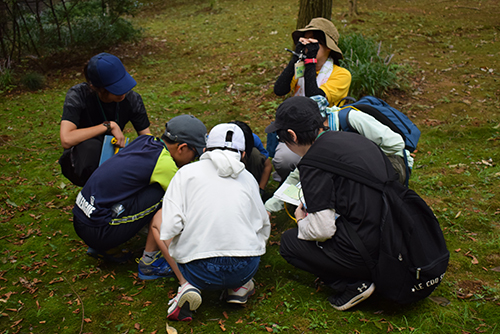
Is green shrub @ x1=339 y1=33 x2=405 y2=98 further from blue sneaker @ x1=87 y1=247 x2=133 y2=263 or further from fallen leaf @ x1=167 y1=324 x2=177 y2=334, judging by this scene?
fallen leaf @ x1=167 y1=324 x2=177 y2=334

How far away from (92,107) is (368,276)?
288 centimetres

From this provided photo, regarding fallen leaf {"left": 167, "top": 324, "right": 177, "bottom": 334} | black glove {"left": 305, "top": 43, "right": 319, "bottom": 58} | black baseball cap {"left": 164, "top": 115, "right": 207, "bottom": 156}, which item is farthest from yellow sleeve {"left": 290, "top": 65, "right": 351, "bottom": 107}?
fallen leaf {"left": 167, "top": 324, "right": 177, "bottom": 334}

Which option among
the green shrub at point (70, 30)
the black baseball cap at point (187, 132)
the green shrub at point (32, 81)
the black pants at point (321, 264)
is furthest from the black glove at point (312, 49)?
the green shrub at point (70, 30)

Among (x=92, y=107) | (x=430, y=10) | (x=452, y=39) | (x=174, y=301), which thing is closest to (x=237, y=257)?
(x=174, y=301)

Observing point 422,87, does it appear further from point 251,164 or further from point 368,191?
point 368,191

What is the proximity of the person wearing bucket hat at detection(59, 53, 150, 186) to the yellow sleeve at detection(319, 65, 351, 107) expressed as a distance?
1985 mm

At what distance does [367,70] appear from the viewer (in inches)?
227

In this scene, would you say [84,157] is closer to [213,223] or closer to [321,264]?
[213,223]

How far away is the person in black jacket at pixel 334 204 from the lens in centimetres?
233

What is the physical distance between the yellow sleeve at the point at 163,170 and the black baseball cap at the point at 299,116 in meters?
0.93

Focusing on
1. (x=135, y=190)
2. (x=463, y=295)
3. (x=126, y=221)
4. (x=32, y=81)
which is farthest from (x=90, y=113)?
(x=32, y=81)

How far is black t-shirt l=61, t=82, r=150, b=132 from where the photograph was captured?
11.2 ft

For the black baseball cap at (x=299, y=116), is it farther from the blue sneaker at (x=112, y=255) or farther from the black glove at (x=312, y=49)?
the blue sneaker at (x=112, y=255)

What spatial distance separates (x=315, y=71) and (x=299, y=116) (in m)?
1.48
